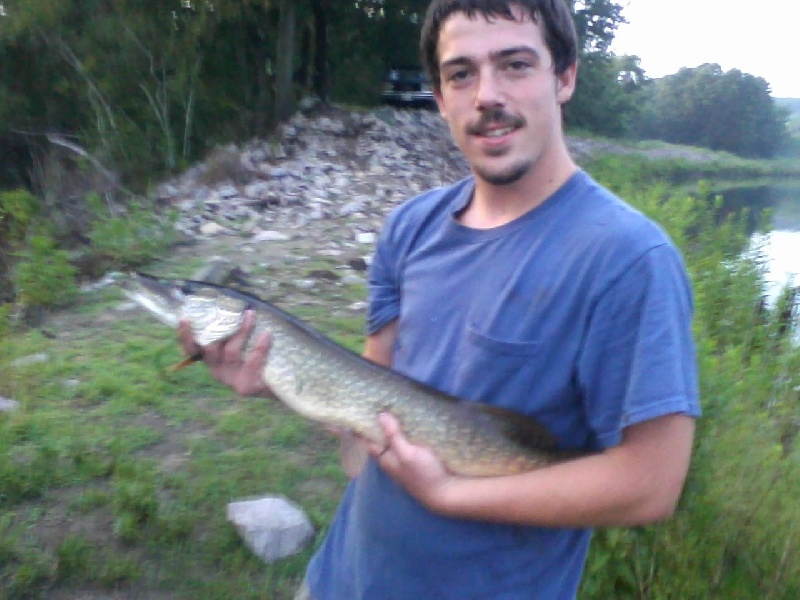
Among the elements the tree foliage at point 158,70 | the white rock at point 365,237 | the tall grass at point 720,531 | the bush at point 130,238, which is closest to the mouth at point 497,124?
the tall grass at point 720,531

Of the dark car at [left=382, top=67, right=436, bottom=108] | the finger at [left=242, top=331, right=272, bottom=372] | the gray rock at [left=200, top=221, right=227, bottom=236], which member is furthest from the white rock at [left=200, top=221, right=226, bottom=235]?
the dark car at [left=382, top=67, right=436, bottom=108]

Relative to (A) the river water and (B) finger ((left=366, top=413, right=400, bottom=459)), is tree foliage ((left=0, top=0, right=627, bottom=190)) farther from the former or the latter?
(B) finger ((left=366, top=413, right=400, bottom=459))

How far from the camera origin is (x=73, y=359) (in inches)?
208

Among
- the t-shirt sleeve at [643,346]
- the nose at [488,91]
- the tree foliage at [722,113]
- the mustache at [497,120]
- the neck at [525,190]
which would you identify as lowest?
the tree foliage at [722,113]

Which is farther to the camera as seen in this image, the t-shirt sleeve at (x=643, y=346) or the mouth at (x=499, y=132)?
the mouth at (x=499, y=132)

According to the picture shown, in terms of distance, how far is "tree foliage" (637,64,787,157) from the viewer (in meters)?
27.8

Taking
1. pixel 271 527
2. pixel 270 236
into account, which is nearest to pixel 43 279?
pixel 270 236

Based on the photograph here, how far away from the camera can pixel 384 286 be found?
2.01m

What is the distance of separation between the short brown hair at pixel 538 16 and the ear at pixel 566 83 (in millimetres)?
12

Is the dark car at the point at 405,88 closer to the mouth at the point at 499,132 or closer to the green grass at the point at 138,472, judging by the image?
the green grass at the point at 138,472

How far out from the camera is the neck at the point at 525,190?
5.49ft

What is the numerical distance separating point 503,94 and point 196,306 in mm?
1066

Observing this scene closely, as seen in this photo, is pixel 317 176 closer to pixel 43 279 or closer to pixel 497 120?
pixel 43 279

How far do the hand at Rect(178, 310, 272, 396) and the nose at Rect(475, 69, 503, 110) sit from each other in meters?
0.87
